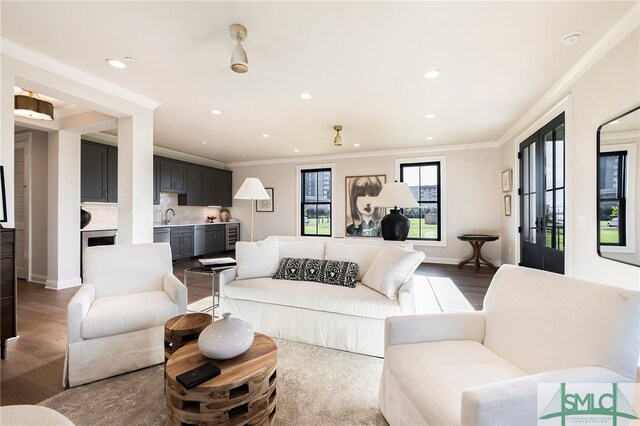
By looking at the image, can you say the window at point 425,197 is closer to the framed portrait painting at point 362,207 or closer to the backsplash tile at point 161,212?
the framed portrait painting at point 362,207

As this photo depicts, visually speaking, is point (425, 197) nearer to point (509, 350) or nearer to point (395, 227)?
point (395, 227)

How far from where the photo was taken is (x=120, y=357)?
1.96 metres

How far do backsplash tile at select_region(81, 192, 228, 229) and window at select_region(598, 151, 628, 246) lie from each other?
21.7 ft

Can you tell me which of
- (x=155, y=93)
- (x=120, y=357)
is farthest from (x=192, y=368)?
(x=155, y=93)

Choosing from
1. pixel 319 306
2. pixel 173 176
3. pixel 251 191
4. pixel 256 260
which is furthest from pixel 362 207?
pixel 319 306

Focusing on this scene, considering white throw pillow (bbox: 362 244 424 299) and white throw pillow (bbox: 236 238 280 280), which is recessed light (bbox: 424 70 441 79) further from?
white throw pillow (bbox: 236 238 280 280)

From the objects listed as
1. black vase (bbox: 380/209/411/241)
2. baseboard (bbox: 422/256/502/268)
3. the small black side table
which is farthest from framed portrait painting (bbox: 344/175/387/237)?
black vase (bbox: 380/209/411/241)

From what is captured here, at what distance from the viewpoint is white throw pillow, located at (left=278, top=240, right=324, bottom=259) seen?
298cm

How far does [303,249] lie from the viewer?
3.01m

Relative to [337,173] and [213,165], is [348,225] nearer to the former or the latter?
[337,173]

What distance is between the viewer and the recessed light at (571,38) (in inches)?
85.4

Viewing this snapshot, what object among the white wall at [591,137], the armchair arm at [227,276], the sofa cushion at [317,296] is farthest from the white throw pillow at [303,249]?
the white wall at [591,137]

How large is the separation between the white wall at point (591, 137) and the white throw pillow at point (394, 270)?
4.98ft

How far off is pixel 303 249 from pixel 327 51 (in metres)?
1.91
